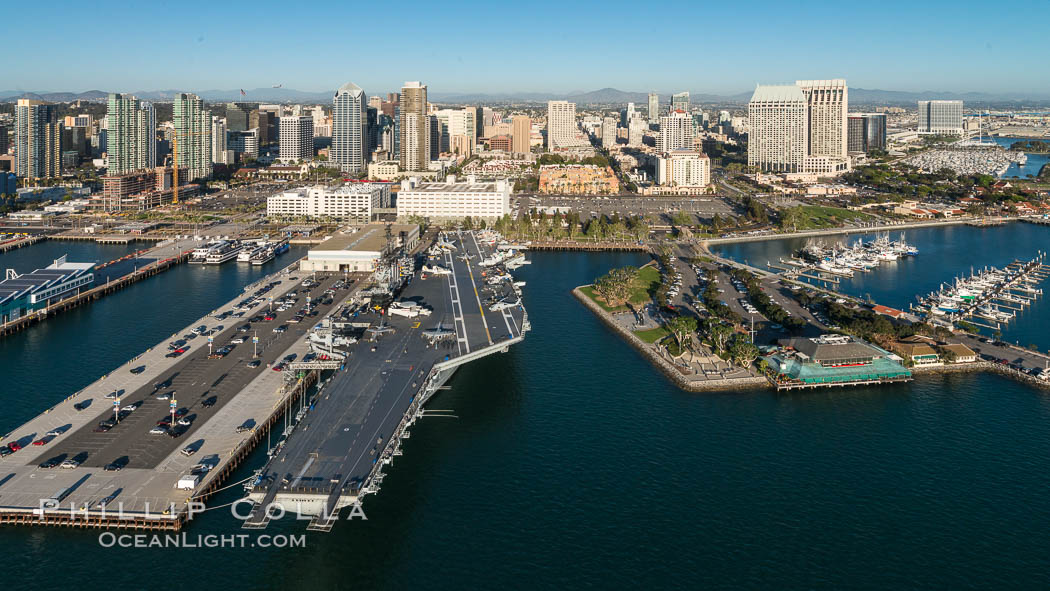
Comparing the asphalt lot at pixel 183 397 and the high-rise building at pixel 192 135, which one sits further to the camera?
the high-rise building at pixel 192 135

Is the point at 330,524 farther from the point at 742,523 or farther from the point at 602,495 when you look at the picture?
the point at 742,523

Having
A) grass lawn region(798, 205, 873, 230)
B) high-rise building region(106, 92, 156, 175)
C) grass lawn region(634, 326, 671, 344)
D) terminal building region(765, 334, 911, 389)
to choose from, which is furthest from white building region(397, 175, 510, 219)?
terminal building region(765, 334, 911, 389)

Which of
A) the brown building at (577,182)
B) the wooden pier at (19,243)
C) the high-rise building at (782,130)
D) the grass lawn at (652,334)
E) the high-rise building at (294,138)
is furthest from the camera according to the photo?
the high-rise building at (294,138)

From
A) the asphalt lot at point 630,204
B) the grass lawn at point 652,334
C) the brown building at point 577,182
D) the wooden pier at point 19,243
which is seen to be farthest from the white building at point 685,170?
the wooden pier at point 19,243

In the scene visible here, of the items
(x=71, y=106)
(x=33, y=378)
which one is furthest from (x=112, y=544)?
(x=71, y=106)

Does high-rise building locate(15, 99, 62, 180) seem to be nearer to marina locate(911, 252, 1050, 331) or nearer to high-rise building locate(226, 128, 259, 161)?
high-rise building locate(226, 128, 259, 161)

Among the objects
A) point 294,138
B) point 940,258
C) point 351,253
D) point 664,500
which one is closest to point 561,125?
point 294,138

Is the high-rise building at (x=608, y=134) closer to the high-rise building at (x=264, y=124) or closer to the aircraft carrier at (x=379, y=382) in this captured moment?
the high-rise building at (x=264, y=124)
